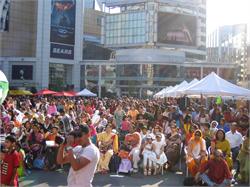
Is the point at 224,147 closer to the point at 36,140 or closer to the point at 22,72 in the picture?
the point at 36,140

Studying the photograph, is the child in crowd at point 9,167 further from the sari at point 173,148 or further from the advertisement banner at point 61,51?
the advertisement banner at point 61,51

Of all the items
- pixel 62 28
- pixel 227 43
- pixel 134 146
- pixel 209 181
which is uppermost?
pixel 227 43

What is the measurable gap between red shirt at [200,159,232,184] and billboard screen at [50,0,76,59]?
64.0 metres

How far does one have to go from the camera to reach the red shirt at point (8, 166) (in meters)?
7.02

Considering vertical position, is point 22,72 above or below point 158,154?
above

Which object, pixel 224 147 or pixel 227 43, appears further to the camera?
pixel 227 43

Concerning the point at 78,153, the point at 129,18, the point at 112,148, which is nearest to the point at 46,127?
the point at 112,148

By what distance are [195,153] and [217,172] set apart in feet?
5.58

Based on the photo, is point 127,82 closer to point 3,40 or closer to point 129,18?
point 3,40

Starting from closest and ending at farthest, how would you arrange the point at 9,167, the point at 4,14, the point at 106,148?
the point at 9,167
the point at 106,148
the point at 4,14

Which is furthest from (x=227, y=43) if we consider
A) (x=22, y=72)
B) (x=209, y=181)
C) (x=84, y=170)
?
(x=84, y=170)

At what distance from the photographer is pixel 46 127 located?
13.8m

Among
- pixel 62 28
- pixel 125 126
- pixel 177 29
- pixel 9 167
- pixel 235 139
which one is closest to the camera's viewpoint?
pixel 9 167

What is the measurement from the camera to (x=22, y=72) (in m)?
72.4
